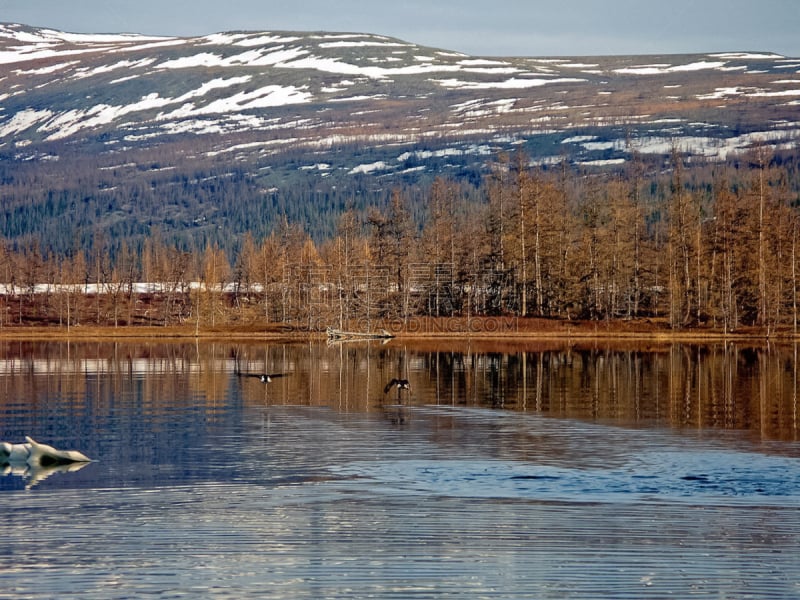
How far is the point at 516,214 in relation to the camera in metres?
126

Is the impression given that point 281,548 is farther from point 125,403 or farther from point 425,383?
point 425,383

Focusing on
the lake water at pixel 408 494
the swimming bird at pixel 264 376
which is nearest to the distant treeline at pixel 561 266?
the swimming bird at pixel 264 376

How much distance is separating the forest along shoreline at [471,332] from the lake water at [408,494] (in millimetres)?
53567

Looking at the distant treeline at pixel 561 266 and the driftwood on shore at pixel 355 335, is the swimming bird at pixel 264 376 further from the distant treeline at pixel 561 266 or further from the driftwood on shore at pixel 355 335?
the distant treeline at pixel 561 266

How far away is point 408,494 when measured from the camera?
81.5ft

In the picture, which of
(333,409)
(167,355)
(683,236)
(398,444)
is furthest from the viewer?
(683,236)

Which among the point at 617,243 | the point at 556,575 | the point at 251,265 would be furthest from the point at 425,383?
the point at 251,265

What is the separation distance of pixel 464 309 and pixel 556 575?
11231 centimetres

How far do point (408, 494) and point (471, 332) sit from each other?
292ft

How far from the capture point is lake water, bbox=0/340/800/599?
59.2 ft

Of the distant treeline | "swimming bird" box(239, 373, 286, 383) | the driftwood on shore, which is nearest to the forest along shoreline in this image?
the driftwood on shore

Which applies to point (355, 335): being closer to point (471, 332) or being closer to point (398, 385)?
point (471, 332)

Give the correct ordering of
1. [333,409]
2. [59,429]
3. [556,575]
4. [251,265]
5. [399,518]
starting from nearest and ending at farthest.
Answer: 1. [556,575]
2. [399,518]
3. [59,429]
4. [333,409]
5. [251,265]

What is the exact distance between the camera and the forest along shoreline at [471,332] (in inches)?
4136
